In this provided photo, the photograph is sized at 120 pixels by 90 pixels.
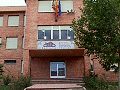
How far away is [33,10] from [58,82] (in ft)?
24.8

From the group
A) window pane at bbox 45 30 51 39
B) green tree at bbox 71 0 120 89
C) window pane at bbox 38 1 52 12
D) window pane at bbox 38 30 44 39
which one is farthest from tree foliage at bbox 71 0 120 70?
window pane at bbox 38 1 52 12

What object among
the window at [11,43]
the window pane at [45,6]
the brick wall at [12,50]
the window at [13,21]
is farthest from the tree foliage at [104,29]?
the window at [13,21]

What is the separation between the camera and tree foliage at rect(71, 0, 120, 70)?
409 inches

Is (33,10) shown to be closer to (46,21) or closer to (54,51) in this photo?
(46,21)

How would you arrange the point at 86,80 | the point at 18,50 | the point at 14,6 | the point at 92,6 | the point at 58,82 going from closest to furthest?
the point at 92,6
the point at 86,80
the point at 58,82
the point at 18,50
the point at 14,6

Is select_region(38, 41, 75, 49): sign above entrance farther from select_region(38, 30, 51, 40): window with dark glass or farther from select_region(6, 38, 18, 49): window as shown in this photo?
select_region(6, 38, 18, 49): window

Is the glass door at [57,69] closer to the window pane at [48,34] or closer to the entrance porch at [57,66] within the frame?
the entrance porch at [57,66]

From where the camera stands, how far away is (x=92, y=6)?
1117cm

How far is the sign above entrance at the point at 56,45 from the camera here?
16609mm

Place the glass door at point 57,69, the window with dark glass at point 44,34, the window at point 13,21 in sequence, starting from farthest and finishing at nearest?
the window at point 13,21 → the glass door at point 57,69 → the window with dark glass at point 44,34

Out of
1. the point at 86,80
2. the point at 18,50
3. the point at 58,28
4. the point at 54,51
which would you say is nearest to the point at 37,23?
the point at 58,28

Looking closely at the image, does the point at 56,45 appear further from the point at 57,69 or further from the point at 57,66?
the point at 57,69

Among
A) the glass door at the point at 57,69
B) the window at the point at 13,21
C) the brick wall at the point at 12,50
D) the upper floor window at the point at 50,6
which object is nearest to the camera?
the upper floor window at the point at 50,6

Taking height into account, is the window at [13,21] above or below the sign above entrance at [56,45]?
above
